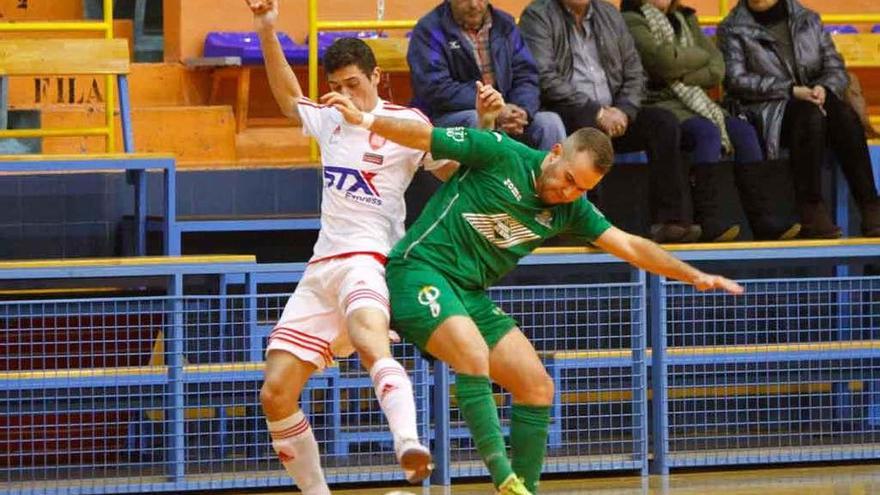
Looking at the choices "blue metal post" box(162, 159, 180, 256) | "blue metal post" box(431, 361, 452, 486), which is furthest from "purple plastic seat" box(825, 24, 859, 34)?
"blue metal post" box(162, 159, 180, 256)

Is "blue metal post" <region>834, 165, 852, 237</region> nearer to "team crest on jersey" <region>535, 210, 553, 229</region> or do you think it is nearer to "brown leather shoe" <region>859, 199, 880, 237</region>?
"brown leather shoe" <region>859, 199, 880, 237</region>

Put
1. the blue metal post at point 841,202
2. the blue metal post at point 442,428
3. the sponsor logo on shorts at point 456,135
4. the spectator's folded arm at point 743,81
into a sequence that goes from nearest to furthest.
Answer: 1. the sponsor logo on shorts at point 456,135
2. the blue metal post at point 442,428
3. the spectator's folded arm at point 743,81
4. the blue metal post at point 841,202

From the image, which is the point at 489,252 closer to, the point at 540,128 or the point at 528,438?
the point at 528,438

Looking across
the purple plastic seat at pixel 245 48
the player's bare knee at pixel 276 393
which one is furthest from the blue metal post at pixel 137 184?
the player's bare knee at pixel 276 393

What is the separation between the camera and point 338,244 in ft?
24.9

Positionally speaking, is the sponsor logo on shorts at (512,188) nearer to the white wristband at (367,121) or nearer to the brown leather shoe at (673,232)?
the white wristband at (367,121)

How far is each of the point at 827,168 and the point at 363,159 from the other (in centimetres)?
406

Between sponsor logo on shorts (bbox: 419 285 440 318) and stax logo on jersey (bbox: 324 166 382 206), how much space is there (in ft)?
2.50

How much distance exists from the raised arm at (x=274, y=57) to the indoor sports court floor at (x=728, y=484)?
7.66 ft

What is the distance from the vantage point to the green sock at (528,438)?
7.23 m

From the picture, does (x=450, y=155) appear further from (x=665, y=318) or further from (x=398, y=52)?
(x=398, y=52)

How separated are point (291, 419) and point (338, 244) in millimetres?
754

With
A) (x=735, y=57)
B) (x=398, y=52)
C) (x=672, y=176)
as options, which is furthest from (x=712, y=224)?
(x=398, y=52)

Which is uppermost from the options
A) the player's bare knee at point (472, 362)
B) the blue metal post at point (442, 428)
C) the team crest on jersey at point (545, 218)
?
the team crest on jersey at point (545, 218)
